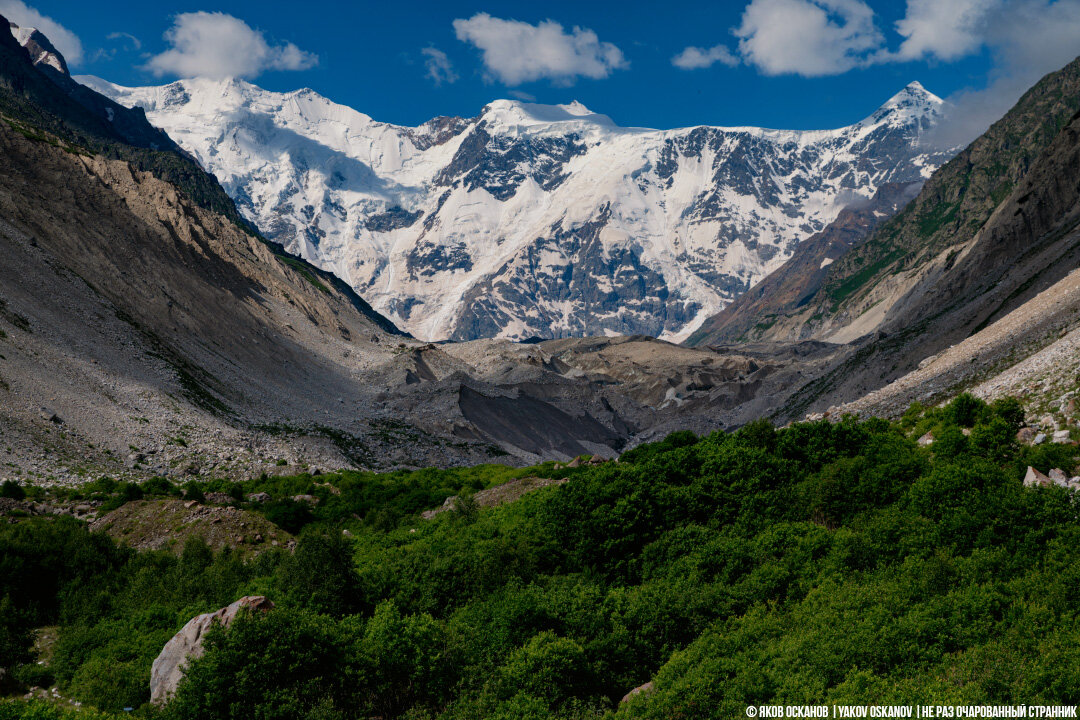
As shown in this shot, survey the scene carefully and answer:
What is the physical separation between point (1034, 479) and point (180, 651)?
1278 inches

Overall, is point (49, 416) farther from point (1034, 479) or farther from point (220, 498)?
point (1034, 479)

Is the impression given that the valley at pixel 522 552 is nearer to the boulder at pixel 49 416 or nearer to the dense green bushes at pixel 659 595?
the dense green bushes at pixel 659 595

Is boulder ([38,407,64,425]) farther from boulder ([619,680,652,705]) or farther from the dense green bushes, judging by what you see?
boulder ([619,680,652,705])

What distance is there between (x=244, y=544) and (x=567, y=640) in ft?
76.4

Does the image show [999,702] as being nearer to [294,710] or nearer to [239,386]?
[294,710]

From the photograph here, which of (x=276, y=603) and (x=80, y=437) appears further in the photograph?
(x=80, y=437)

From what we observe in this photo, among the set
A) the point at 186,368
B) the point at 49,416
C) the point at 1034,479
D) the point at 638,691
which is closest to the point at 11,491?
the point at 49,416

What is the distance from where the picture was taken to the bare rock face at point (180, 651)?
2444cm

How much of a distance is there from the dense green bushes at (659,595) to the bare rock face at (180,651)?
3.13ft

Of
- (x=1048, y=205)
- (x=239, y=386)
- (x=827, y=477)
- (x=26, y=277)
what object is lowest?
(x=827, y=477)

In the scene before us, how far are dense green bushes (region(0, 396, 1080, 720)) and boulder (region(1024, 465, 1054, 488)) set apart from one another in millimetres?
788

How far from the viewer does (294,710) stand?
76.6 ft

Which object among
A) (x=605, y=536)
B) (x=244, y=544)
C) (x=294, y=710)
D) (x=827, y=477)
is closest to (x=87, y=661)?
(x=294, y=710)

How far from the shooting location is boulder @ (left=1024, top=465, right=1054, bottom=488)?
33.0 meters
